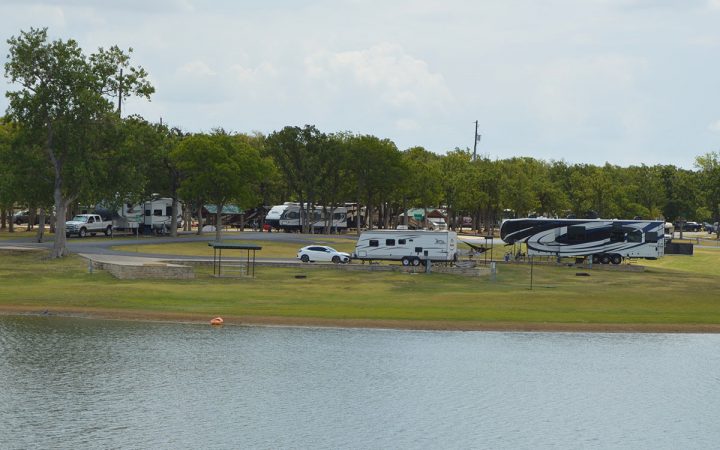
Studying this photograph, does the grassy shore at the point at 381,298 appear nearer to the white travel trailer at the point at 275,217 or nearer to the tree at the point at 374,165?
the tree at the point at 374,165

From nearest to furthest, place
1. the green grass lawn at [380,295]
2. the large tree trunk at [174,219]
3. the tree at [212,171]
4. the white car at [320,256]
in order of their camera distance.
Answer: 1. the green grass lawn at [380,295]
2. the white car at [320,256]
3. the tree at [212,171]
4. the large tree trunk at [174,219]

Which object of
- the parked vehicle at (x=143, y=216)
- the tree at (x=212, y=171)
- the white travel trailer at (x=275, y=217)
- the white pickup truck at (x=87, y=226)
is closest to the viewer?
the tree at (x=212, y=171)

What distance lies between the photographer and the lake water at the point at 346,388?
31.6m

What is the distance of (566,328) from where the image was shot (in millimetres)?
51531

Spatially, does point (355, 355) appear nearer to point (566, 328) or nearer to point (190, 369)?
point (190, 369)

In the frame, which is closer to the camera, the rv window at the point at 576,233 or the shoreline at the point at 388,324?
the shoreline at the point at 388,324

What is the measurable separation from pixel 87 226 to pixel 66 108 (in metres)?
30.0

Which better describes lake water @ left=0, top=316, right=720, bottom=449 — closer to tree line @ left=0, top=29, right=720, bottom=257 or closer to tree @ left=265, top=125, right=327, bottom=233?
tree line @ left=0, top=29, right=720, bottom=257

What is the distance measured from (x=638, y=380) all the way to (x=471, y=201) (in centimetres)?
11549

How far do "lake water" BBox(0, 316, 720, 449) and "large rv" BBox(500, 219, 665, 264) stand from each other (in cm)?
3863

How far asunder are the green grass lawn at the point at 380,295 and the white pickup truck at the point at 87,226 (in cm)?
2474

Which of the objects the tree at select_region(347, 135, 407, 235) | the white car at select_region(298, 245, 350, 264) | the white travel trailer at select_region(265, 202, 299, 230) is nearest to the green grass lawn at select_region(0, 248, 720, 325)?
the white car at select_region(298, 245, 350, 264)

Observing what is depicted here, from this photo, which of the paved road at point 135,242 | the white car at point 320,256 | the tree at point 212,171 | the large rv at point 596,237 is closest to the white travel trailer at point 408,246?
the white car at point 320,256

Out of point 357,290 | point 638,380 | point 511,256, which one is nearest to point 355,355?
point 638,380
